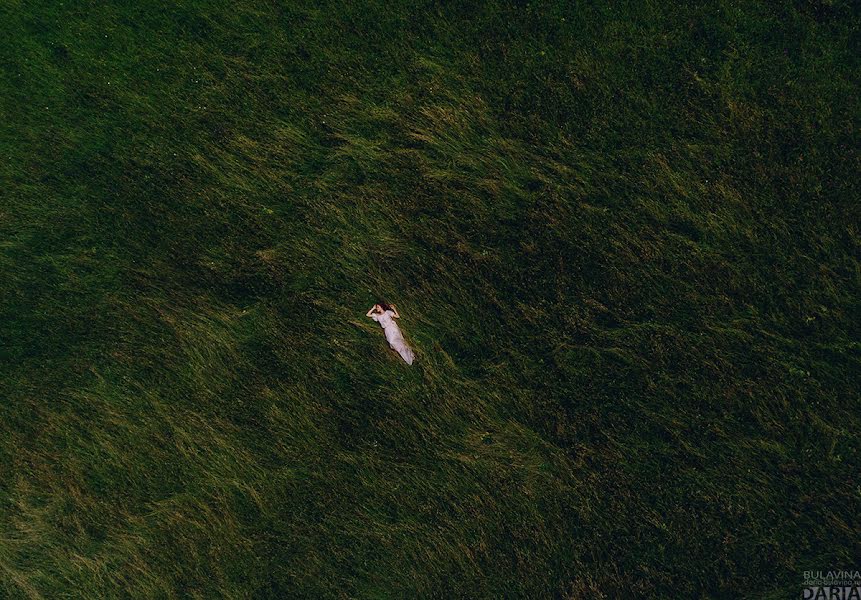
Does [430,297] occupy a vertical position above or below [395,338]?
above

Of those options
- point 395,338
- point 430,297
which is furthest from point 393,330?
point 430,297

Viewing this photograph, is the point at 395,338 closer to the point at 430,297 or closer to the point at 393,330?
the point at 393,330

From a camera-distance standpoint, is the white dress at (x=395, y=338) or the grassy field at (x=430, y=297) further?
the white dress at (x=395, y=338)

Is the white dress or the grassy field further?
the white dress
